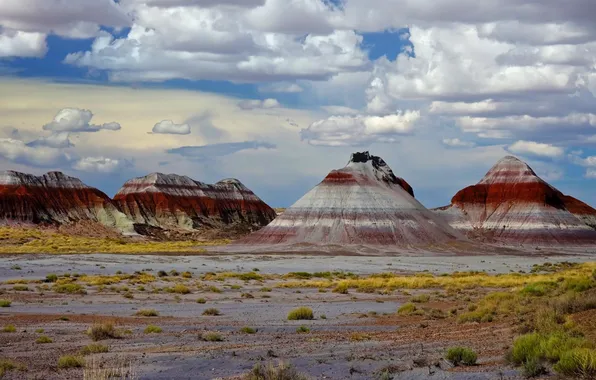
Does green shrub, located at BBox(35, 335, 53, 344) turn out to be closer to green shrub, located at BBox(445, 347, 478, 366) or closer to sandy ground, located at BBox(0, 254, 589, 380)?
sandy ground, located at BBox(0, 254, 589, 380)

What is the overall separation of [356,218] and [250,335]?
93.7 meters

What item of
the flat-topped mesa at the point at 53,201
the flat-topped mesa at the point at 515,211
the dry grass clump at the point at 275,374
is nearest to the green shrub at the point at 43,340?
the dry grass clump at the point at 275,374

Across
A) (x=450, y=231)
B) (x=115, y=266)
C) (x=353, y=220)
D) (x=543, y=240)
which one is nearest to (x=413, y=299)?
(x=115, y=266)

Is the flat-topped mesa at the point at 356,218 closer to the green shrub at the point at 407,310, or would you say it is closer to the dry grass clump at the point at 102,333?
the green shrub at the point at 407,310

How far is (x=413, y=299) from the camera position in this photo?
112 ft

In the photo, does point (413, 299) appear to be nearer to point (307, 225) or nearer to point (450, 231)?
point (307, 225)

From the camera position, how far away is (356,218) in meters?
114

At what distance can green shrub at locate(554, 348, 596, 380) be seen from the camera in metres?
11.6

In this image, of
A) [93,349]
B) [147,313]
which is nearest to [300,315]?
[147,313]

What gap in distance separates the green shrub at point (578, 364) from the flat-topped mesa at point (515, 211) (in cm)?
11741

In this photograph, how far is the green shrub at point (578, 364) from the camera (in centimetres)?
1161

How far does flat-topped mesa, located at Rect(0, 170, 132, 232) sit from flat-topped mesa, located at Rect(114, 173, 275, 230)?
6629mm

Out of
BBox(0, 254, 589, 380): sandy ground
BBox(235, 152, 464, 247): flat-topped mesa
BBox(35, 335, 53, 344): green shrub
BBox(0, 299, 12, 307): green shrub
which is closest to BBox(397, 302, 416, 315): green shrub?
BBox(0, 254, 589, 380): sandy ground

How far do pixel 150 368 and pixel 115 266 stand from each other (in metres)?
48.8
